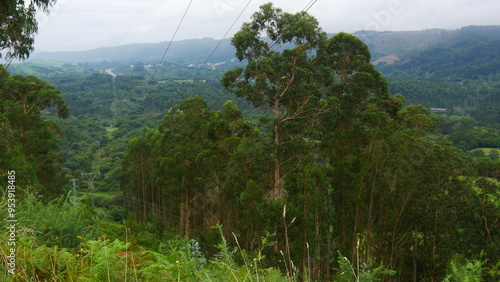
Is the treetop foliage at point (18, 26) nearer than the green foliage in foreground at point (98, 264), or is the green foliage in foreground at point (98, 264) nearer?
the green foliage in foreground at point (98, 264)

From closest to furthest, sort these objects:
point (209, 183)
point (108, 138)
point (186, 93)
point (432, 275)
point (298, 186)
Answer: point (298, 186), point (432, 275), point (209, 183), point (108, 138), point (186, 93)

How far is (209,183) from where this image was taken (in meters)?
19.8

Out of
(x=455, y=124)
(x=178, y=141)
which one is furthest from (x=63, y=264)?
→ (x=455, y=124)

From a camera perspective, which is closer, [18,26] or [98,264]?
[98,264]

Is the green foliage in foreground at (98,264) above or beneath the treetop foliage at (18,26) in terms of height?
beneath

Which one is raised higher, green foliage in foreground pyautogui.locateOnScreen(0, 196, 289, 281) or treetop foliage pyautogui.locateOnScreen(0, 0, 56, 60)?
treetop foliage pyautogui.locateOnScreen(0, 0, 56, 60)

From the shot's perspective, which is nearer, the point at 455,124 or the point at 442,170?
the point at 442,170

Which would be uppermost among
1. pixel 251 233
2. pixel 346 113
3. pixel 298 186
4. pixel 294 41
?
pixel 294 41

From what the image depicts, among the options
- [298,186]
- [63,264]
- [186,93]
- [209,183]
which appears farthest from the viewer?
[186,93]

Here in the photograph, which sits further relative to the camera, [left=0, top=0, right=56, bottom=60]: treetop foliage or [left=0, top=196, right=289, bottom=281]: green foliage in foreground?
[left=0, top=0, right=56, bottom=60]: treetop foliage

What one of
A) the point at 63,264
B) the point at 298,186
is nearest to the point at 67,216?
the point at 63,264

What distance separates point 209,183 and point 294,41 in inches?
345

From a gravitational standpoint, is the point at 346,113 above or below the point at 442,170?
above

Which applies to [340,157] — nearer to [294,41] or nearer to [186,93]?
[294,41]
